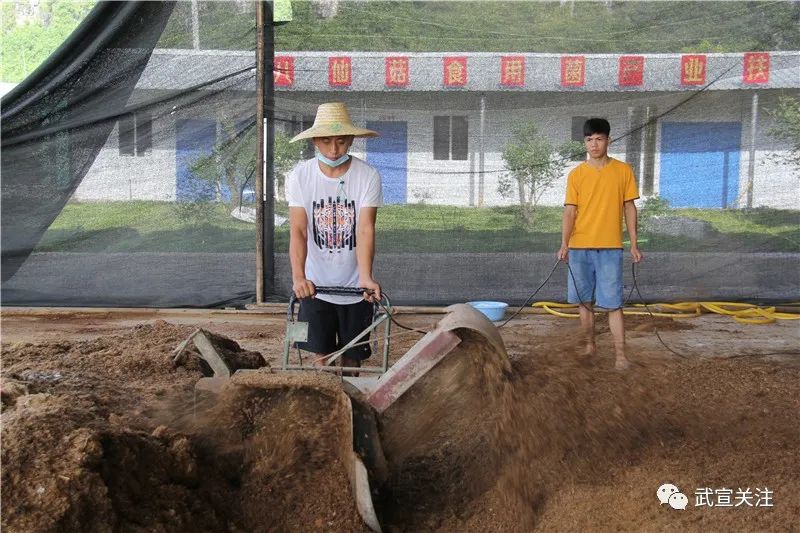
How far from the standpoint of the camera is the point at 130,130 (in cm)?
721

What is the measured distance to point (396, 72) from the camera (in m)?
7.41

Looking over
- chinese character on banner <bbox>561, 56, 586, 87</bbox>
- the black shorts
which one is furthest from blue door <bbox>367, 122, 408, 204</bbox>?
the black shorts

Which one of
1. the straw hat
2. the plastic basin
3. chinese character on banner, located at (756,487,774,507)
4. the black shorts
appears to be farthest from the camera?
the plastic basin

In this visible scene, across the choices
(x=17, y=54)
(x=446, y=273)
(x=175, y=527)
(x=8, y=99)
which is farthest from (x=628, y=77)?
(x=17, y=54)

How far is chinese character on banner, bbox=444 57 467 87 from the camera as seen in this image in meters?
7.35

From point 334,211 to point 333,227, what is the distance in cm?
7

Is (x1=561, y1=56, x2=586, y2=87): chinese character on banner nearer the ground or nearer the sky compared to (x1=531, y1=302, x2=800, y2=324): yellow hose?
nearer the sky

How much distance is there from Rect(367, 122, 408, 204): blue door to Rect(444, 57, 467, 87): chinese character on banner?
1.75 ft

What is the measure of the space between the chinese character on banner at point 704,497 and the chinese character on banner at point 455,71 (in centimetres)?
478

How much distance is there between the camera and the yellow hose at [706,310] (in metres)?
7.11

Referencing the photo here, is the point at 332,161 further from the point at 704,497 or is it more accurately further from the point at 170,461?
the point at 704,497

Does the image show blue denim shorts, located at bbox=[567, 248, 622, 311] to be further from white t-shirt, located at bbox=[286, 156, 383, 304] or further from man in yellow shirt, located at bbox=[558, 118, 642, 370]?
white t-shirt, located at bbox=[286, 156, 383, 304]

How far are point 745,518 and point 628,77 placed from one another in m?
4.99

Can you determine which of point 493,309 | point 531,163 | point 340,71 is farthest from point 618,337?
point 340,71
